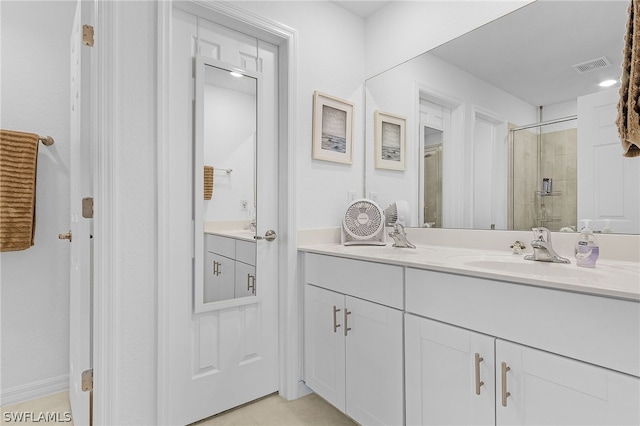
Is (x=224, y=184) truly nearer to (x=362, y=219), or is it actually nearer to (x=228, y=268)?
(x=228, y=268)

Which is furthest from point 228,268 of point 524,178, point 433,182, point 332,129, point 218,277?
point 524,178

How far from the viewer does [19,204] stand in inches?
69.4

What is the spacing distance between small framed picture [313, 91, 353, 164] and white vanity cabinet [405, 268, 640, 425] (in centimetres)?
103

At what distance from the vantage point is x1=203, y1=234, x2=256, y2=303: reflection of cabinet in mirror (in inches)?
66.4

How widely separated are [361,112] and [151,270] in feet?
5.34

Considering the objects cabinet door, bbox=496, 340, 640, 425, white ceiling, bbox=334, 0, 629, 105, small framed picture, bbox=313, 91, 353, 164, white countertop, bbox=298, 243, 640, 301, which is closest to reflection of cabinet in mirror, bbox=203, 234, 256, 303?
white countertop, bbox=298, 243, 640, 301

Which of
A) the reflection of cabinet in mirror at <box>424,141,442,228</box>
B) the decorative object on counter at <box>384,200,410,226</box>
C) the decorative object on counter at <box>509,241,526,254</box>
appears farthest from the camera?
the decorative object on counter at <box>384,200,410,226</box>

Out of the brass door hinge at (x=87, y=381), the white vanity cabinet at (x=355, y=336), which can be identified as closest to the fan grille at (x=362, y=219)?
the white vanity cabinet at (x=355, y=336)

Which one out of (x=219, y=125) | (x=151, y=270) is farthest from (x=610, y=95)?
(x=151, y=270)

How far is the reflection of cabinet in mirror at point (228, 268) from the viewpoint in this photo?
1.69 meters

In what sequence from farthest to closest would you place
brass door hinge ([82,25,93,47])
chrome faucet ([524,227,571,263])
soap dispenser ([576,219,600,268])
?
1. brass door hinge ([82,25,93,47])
2. chrome faucet ([524,227,571,263])
3. soap dispenser ([576,219,600,268])

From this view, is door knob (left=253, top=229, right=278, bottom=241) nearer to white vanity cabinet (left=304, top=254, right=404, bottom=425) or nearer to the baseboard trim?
white vanity cabinet (left=304, top=254, right=404, bottom=425)

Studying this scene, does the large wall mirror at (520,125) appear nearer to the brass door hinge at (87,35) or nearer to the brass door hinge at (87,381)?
the brass door hinge at (87,35)

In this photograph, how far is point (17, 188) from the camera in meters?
1.76
